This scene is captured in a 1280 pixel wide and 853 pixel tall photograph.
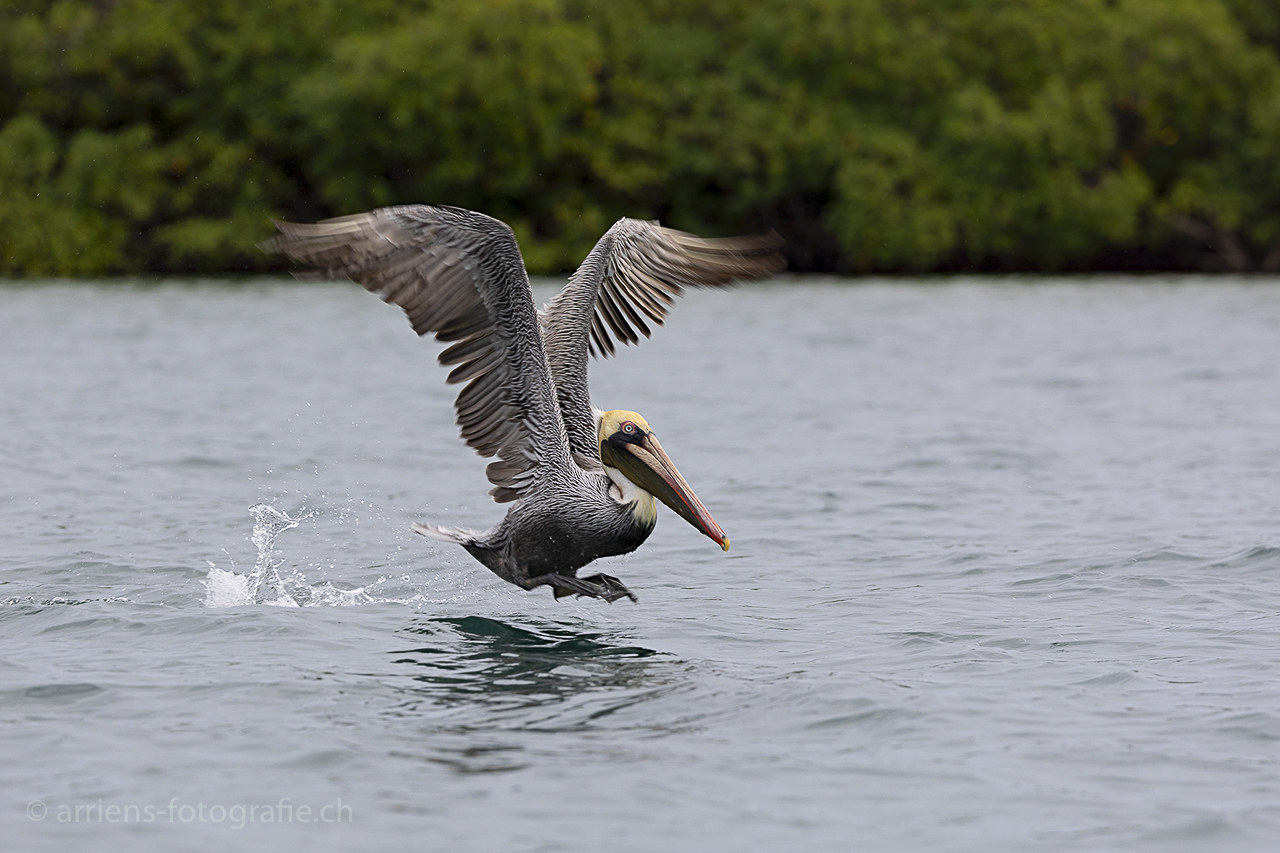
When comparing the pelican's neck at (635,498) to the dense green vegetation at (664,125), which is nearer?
the pelican's neck at (635,498)

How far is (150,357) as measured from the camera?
67.6 ft

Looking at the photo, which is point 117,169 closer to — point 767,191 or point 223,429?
point 767,191

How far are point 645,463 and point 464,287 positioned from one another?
1155mm

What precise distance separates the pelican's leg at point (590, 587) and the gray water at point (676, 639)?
18 centimetres

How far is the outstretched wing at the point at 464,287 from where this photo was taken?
6.94m

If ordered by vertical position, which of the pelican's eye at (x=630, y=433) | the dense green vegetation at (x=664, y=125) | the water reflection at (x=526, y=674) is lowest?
the water reflection at (x=526, y=674)

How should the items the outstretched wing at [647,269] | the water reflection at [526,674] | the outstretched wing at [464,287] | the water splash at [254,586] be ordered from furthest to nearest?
1. the outstretched wing at [647,269]
2. the water splash at [254,586]
3. the outstretched wing at [464,287]
4. the water reflection at [526,674]

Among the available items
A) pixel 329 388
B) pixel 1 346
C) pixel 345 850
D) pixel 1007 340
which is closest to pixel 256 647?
pixel 345 850

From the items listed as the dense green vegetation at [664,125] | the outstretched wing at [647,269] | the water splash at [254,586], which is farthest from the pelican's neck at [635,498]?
the dense green vegetation at [664,125]

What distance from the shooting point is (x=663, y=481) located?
24.2 feet

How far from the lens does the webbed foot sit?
7.62 m

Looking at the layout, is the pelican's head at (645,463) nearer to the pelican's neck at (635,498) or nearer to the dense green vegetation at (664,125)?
the pelican's neck at (635,498)

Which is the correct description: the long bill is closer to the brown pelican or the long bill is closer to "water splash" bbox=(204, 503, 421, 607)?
the brown pelican

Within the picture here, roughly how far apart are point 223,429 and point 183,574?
6159 mm
